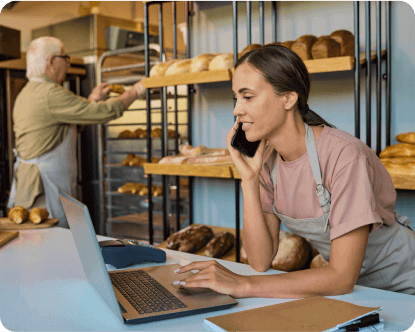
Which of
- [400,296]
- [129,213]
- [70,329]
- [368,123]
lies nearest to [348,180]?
[400,296]

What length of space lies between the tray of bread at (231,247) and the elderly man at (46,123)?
1.09 meters

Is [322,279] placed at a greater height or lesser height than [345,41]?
lesser

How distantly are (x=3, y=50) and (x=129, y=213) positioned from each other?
203cm

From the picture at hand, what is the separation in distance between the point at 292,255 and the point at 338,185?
0.94 meters

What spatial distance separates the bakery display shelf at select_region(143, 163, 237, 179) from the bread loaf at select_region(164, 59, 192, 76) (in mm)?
543

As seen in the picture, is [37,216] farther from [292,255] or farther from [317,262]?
[317,262]

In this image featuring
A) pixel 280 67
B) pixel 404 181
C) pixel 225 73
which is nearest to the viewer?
pixel 280 67

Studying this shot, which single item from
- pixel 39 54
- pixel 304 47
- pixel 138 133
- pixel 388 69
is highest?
pixel 39 54

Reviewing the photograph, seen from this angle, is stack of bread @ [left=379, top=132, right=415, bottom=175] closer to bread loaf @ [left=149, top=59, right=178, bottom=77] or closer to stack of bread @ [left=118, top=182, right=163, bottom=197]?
bread loaf @ [left=149, top=59, right=178, bottom=77]

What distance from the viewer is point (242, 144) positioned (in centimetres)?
149

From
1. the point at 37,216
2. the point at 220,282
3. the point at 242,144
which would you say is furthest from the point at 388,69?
the point at 37,216

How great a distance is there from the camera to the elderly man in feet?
9.77

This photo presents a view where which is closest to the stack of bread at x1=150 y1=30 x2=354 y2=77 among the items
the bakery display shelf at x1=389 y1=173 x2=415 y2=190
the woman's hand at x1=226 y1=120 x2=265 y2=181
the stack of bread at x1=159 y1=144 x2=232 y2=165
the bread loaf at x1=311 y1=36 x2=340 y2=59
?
the bread loaf at x1=311 y1=36 x2=340 y2=59

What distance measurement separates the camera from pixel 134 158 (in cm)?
422
